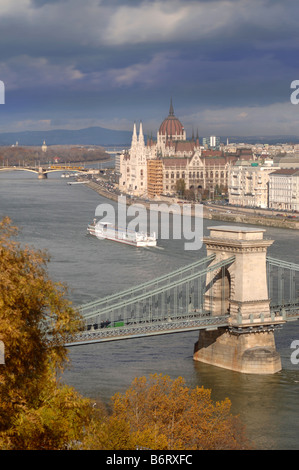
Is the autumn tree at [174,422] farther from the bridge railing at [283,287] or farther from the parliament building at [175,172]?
the parliament building at [175,172]

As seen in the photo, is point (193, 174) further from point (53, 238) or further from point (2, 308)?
point (2, 308)

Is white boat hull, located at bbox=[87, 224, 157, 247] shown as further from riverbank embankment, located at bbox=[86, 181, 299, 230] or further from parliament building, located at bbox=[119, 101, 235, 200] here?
parliament building, located at bbox=[119, 101, 235, 200]

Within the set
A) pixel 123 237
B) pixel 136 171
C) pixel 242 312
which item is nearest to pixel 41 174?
pixel 136 171

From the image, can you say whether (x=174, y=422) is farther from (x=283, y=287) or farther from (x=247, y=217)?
(x=247, y=217)

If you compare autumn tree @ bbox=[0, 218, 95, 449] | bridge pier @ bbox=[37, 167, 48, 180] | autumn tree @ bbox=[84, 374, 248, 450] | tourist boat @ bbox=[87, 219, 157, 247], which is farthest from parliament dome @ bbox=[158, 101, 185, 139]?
autumn tree @ bbox=[0, 218, 95, 449]

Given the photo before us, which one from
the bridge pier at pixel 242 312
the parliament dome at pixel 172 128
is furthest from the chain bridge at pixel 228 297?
the parliament dome at pixel 172 128

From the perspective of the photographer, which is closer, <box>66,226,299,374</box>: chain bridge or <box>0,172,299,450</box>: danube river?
<box>0,172,299,450</box>: danube river
